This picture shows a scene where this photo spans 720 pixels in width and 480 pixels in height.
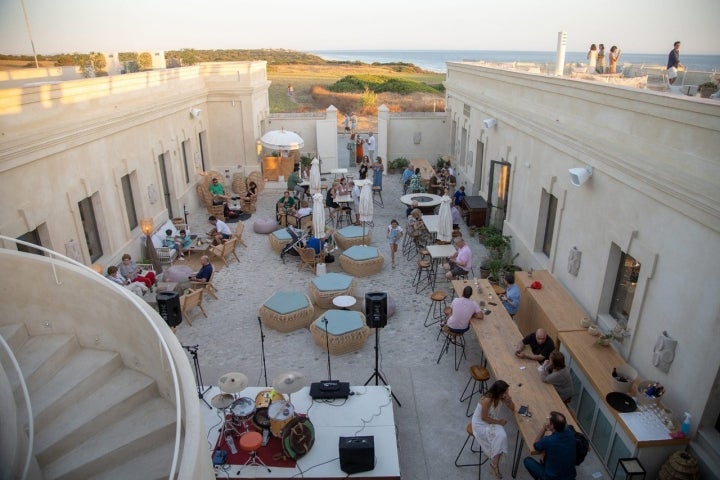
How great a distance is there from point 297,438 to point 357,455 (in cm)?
87

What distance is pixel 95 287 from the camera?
6137 mm

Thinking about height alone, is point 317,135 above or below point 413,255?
above

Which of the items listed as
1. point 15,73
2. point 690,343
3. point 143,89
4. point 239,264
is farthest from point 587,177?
point 15,73

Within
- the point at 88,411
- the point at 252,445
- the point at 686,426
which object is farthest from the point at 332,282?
the point at 686,426

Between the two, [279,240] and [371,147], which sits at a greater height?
[371,147]

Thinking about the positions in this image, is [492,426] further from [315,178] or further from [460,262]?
[315,178]

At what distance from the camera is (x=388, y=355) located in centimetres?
956

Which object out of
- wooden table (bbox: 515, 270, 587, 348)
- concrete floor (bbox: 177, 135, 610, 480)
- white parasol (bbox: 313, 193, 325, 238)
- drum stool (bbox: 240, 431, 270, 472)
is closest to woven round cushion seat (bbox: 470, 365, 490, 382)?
concrete floor (bbox: 177, 135, 610, 480)

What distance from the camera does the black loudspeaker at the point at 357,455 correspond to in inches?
247

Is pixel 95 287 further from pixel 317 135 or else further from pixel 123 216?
pixel 317 135

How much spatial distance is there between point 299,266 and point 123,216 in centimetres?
485

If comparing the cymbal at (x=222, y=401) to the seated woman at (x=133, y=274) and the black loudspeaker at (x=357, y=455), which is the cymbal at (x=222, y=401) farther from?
the seated woman at (x=133, y=274)

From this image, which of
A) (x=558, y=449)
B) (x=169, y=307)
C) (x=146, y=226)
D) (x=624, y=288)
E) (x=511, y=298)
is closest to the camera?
(x=558, y=449)

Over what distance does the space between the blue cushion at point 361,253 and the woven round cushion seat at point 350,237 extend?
89 cm
